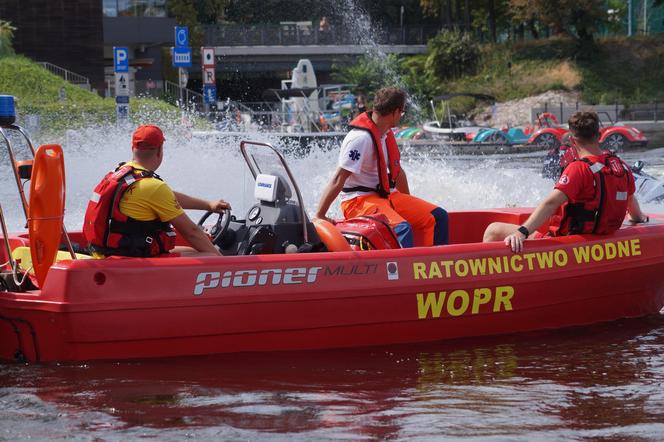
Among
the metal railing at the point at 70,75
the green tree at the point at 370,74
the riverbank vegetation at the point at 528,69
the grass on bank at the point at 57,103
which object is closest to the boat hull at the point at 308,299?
the grass on bank at the point at 57,103

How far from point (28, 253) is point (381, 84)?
41.9 metres

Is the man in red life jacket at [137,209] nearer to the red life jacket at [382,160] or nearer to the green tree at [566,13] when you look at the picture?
the red life jacket at [382,160]

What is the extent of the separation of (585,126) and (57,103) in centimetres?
2614

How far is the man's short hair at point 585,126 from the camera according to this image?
291 inches

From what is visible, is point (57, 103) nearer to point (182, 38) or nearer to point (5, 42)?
point (182, 38)

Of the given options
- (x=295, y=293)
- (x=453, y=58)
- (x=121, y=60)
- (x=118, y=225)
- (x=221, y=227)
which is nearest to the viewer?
(x=118, y=225)

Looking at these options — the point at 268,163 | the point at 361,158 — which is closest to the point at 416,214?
the point at 361,158

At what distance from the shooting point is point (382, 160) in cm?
750

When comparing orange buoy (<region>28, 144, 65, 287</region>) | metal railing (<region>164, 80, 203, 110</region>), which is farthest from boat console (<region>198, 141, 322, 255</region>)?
metal railing (<region>164, 80, 203, 110</region>)

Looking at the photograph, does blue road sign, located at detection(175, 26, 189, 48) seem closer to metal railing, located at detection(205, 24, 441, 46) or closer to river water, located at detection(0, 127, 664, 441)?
river water, located at detection(0, 127, 664, 441)

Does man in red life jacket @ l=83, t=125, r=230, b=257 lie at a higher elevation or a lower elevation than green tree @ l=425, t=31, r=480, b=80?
lower

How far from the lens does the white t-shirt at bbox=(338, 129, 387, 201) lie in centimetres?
744

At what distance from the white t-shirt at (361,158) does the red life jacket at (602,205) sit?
137cm

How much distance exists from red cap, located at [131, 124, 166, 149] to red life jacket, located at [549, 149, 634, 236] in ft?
9.61
